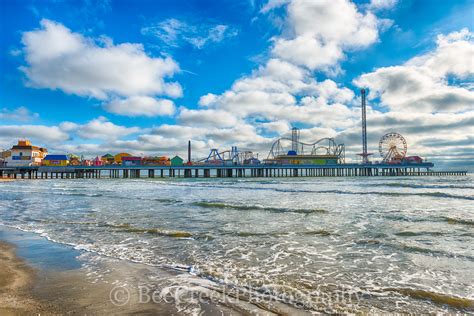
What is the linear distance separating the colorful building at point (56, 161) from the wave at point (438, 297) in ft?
295

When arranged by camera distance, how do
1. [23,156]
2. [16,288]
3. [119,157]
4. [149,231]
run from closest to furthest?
1. [16,288]
2. [149,231]
3. [23,156]
4. [119,157]

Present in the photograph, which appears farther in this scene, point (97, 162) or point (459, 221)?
point (97, 162)

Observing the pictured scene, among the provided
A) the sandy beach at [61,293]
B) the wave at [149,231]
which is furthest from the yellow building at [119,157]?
the sandy beach at [61,293]

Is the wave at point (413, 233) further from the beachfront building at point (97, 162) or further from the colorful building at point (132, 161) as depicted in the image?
the beachfront building at point (97, 162)

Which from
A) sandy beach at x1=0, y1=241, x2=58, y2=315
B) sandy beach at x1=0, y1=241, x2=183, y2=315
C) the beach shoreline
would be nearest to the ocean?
the beach shoreline

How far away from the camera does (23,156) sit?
79938mm

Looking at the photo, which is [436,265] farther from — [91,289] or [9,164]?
[9,164]

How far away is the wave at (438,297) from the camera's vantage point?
371 cm

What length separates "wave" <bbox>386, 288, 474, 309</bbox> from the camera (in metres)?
3.71

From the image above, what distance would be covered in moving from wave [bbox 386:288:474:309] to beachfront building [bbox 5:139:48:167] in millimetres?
92030

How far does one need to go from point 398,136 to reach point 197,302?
112146 millimetres

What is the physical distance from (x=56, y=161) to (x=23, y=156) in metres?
8.29

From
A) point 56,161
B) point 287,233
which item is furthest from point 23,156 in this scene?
point 287,233

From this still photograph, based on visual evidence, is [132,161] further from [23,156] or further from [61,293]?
[61,293]
